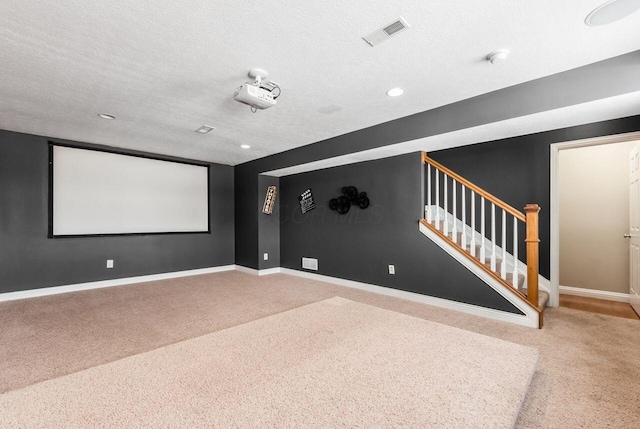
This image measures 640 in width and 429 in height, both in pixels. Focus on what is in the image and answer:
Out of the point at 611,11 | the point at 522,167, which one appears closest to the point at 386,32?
the point at 611,11

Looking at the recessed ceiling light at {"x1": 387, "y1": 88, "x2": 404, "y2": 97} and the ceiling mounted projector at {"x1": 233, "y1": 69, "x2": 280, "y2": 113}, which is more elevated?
the recessed ceiling light at {"x1": 387, "y1": 88, "x2": 404, "y2": 97}

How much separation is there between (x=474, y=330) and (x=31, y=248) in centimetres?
607

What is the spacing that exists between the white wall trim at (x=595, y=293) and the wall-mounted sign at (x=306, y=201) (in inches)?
168

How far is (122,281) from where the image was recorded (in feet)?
16.6

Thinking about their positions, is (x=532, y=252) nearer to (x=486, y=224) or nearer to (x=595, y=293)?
(x=486, y=224)

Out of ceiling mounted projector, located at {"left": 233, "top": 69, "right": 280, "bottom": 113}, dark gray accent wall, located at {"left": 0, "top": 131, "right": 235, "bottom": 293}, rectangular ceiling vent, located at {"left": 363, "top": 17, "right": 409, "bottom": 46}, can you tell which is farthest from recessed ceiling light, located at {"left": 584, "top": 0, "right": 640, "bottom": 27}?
dark gray accent wall, located at {"left": 0, "top": 131, "right": 235, "bottom": 293}

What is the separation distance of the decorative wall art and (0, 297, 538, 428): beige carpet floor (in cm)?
247

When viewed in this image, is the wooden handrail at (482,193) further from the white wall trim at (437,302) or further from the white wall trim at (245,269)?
the white wall trim at (245,269)

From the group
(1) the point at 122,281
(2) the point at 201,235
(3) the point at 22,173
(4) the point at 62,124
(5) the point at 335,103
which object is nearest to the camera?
(5) the point at 335,103

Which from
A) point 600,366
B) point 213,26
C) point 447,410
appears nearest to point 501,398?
point 447,410

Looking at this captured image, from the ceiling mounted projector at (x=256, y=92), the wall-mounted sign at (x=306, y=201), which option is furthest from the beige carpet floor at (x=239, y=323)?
the ceiling mounted projector at (x=256, y=92)

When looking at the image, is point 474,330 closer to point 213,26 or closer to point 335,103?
point 335,103

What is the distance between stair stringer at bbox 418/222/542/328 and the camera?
3037 millimetres

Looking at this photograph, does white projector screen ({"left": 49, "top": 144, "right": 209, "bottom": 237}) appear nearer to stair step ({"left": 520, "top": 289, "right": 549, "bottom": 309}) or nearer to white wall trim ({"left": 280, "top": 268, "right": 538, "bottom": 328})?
white wall trim ({"left": 280, "top": 268, "right": 538, "bottom": 328})
